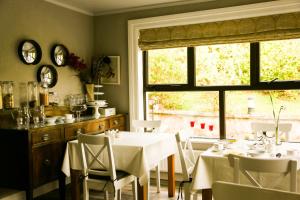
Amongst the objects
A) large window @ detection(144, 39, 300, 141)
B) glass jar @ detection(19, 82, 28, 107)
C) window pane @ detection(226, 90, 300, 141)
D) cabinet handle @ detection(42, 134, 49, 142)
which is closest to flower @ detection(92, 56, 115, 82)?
large window @ detection(144, 39, 300, 141)

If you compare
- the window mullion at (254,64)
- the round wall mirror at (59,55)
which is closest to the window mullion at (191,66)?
the window mullion at (254,64)

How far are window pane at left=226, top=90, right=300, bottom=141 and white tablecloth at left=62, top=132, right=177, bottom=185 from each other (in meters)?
1.07

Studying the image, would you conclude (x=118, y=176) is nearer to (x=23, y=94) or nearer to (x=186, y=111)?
(x=23, y=94)

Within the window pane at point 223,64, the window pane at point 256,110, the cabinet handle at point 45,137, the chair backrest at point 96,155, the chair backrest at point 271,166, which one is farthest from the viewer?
the window pane at point 223,64

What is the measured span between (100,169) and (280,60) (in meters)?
2.54

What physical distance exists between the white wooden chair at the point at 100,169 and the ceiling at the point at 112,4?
216cm

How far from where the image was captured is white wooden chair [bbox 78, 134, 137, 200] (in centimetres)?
267

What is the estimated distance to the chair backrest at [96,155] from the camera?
8.72 feet

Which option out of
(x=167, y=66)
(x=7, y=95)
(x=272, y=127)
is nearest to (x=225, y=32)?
(x=167, y=66)

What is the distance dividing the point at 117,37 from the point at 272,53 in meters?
2.20

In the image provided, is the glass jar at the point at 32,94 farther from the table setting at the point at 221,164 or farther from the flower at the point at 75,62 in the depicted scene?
the table setting at the point at 221,164

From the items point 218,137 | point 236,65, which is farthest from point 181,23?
point 218,137

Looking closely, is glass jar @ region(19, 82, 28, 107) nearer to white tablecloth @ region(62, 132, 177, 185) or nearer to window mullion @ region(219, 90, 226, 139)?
white tablecloth @ region(62, 132, 177, 185)

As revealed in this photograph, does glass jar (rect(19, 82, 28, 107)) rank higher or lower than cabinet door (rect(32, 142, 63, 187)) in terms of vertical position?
higher
